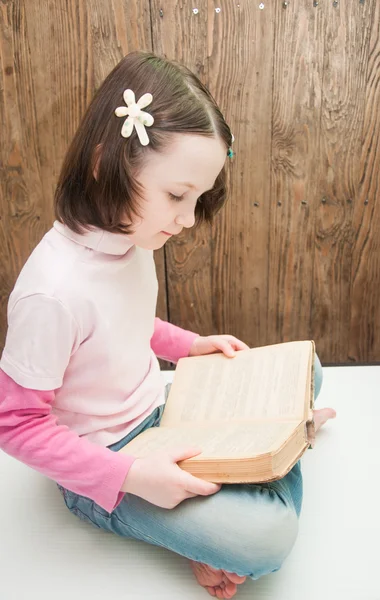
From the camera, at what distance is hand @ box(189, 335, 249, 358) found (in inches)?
38.5

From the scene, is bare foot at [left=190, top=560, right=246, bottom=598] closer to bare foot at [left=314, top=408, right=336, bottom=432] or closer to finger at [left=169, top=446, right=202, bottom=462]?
finger at [left=169, top=446, right=202, bottom=462]

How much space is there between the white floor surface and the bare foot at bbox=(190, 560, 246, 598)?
2 centimetres

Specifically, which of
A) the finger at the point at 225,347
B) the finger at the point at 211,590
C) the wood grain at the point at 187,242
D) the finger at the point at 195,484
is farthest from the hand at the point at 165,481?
the wood grain at the point at 187,242

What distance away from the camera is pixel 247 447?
0.70 metres

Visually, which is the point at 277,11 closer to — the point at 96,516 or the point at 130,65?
the point at 130,65

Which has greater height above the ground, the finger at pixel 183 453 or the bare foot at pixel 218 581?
the finger at pixel 183 453

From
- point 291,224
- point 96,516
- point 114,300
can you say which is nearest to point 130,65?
point 114,300

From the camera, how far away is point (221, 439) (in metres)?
0.76

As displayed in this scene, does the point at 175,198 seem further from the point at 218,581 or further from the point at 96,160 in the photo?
the point at 218,581

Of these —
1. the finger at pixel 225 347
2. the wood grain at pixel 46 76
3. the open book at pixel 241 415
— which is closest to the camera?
the open book at pixel 241 415

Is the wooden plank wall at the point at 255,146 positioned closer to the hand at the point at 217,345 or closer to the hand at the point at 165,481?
the hand at the point at 217,345

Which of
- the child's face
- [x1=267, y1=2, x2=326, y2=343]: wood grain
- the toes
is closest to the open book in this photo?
the toes

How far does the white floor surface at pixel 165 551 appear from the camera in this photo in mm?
753

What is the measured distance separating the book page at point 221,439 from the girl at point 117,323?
3 cm
